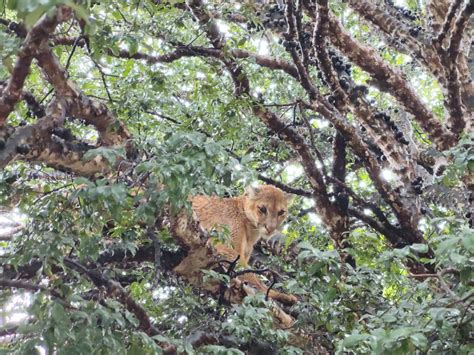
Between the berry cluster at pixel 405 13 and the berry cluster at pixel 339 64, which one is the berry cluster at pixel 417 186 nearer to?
the berry cluster at pixel 339 64

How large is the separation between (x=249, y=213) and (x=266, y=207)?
8.2 inches

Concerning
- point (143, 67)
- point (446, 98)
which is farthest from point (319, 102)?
point (143, 67)

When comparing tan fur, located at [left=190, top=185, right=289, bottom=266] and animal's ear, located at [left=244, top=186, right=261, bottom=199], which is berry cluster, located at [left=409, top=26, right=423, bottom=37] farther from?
animal's ear, located at [left=244, top=186, right=261, bottom=199]

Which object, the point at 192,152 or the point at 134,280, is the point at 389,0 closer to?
the point at 134,280

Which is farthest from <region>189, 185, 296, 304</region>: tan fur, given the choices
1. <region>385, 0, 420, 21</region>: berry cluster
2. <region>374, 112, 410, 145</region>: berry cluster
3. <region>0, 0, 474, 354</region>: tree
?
<region>385, 0, 420, 21</region>: berry cluster

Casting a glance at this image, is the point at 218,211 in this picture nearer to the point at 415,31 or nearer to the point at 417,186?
the point at 417,186

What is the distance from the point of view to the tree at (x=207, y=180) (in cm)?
277

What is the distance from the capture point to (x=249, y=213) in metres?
6.61

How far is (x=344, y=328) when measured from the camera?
370cm

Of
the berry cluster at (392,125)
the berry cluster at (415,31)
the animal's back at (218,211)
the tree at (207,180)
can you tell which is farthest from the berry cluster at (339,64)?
the animal's back at (218,211)

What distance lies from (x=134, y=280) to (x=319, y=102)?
89.1 inches

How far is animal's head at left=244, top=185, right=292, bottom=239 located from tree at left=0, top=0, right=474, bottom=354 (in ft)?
0.69

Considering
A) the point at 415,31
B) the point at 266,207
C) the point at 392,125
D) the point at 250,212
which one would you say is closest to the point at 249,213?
the point at 250,212

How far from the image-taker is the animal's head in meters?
6.52
